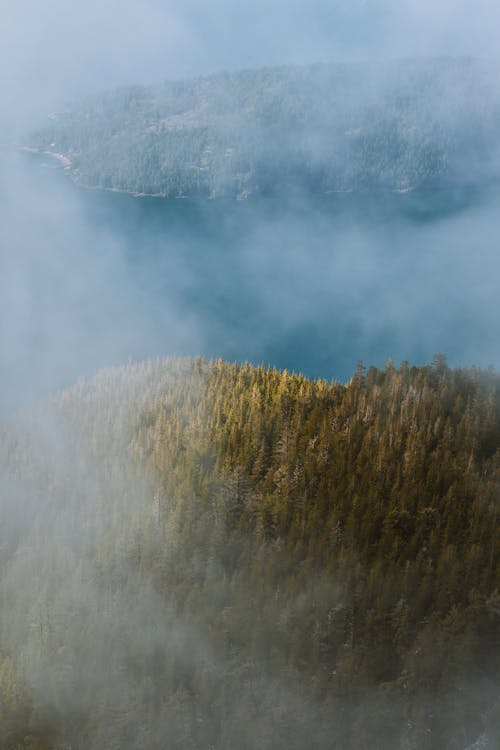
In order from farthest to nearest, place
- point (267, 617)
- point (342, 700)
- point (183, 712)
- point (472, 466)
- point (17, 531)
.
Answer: point (17, 531), point (472, 466), point (267, 617), point (183, 712), point (342, 700)

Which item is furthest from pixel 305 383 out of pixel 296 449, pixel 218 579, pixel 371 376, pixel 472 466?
pixel 218 579

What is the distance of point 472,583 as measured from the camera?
103750 mm

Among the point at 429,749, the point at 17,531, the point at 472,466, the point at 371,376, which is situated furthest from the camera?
the point at 371,376

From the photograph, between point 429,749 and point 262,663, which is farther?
point 262,663

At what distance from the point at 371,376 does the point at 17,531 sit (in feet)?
305

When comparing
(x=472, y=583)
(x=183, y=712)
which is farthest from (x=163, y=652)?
(x=472, y=583)

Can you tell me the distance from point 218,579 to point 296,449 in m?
38.5

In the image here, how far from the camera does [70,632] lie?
12000 centimetres

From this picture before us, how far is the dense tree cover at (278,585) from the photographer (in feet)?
307

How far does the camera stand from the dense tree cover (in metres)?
93.6

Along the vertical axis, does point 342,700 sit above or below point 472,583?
below

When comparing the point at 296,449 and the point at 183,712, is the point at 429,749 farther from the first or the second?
the point at 296,449

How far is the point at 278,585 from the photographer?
110m

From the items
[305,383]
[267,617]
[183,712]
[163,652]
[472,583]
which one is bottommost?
[183,712]
